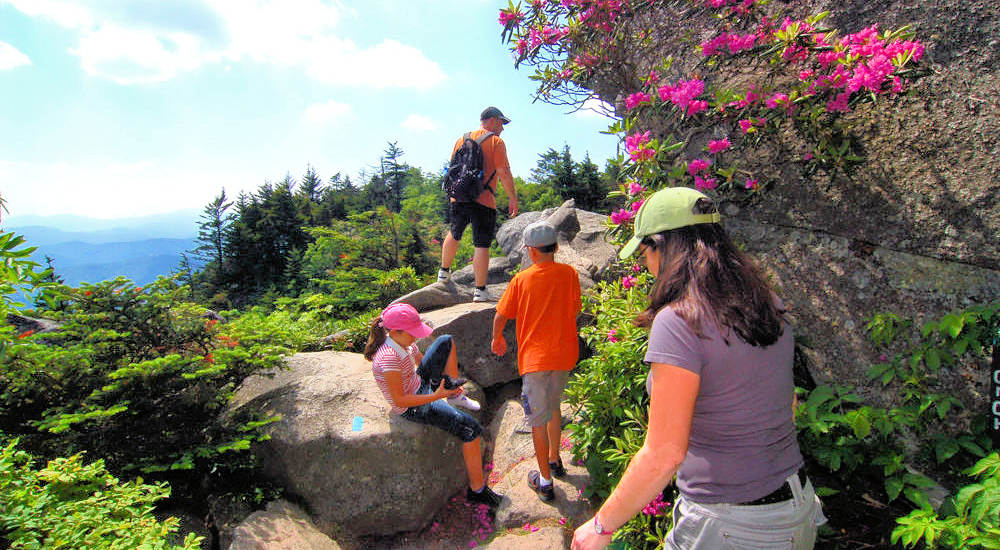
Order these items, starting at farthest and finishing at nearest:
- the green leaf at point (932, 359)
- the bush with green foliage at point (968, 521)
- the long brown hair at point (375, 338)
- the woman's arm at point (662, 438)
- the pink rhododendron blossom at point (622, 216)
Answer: the long brown hair at point (375, 338)
the pink rhododendron blossom at point (622, 216)
the green leaf at point (932, 359)
the bush with green foliage at point (968, 521)
the woman's arm at point (662, 438)

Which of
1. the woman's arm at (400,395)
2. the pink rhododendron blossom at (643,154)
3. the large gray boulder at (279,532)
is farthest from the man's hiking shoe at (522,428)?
the pink rhododendron blossom at (643,154)

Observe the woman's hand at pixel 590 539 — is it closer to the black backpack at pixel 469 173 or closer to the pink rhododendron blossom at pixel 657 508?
the pink rhododendron blossom at pixel 657 508

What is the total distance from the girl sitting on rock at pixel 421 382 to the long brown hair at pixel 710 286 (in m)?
2.76

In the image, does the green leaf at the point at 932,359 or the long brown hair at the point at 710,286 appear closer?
the long brown hair at the point at 710,286

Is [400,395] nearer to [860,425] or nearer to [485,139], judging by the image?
[485,139]

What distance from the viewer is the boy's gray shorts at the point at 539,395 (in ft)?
12.2

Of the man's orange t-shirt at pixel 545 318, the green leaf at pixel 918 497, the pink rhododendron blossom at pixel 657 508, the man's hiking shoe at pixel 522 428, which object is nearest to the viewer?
the green leaf at pixel 918 497

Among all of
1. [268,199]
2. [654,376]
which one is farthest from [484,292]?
[268,199]

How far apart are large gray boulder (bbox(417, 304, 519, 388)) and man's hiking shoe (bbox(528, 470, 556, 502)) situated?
1830 millimetres

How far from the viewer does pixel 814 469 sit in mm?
3109

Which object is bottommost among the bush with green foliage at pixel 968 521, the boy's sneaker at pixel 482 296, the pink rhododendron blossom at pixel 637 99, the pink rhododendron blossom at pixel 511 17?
the bush with green foliage at pixel 968 521

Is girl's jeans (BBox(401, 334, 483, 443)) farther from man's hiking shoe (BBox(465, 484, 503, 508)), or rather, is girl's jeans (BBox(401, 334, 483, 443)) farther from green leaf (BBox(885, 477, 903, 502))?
green leaf (BBox(885, 477, 903, 502))

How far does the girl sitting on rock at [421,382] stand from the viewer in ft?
13.3

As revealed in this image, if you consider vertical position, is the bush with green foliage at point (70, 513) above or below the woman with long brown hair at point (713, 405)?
below
